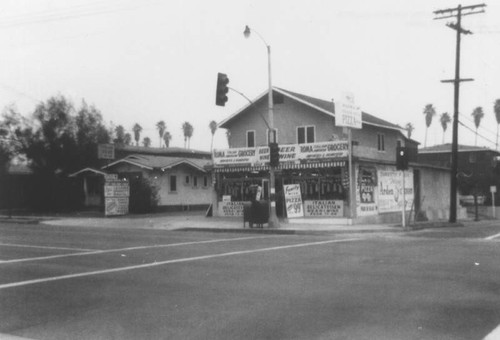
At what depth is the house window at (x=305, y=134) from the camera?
3572cm

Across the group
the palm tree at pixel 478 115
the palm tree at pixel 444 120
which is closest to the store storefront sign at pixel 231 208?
the palm tree at pixel 478 115

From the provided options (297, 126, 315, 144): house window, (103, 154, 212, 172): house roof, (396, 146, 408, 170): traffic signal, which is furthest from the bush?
(396, 146, 408, 170): traffic signal

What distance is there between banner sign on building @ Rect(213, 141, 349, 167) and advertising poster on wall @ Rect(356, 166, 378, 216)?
5.30 feet

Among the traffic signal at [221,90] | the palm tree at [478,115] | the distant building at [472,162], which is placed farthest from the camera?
the palm tree at [478,115]

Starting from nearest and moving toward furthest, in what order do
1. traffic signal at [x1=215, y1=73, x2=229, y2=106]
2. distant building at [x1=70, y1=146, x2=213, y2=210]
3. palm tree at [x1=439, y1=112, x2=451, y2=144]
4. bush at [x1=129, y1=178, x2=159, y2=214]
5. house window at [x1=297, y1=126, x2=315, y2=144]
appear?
traffic signal at [x1=215, y1=73, x2=229, y2=106] < house window at [x1=297, y1=126, x2=315, y2=144] < bush at [x1=129, y1=178, x2=159, y2=214] < distant building at [x1=70, y1=146, x2=213, y2=210] < palm tree at [x1=439, y1=112, x2=451, y2=144]

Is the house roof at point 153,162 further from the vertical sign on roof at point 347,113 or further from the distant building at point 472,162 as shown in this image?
the distant building at point 472,162

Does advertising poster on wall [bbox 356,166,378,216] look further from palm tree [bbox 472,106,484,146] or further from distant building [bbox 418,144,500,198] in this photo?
palm tree [bbox 472,106,484,146]

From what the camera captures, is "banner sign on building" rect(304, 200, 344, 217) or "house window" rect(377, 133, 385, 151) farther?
"house window" rect(377, 133, 385, 151)

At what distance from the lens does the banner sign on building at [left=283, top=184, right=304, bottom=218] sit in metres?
29.6

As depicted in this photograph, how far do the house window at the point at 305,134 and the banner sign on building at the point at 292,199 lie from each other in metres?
6.65

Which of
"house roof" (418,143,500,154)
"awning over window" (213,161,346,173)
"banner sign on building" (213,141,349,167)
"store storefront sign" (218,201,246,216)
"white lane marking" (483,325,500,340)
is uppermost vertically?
"house roof" (418,143,500,154)

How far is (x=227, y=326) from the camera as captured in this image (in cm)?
711

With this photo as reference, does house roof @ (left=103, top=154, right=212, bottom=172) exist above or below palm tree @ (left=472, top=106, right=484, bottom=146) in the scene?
below

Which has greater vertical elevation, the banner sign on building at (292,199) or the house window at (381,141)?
the house window at (381,141)
